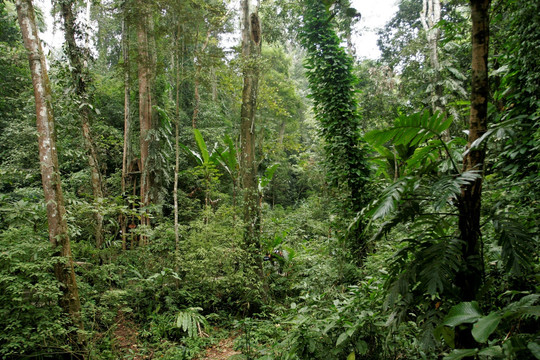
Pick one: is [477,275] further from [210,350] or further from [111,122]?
[111,122]

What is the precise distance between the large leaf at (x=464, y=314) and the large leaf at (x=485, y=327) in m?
0.07

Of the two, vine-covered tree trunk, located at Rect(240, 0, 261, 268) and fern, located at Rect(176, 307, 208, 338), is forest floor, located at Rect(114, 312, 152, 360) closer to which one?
fern, located at Rect(176, 307, 208, 338)

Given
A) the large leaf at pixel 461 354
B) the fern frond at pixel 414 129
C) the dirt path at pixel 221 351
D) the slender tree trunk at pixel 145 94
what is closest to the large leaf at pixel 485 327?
the large leaf at pixel 461 354

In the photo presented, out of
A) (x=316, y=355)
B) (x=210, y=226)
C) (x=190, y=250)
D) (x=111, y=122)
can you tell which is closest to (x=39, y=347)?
(x=190, y=250)

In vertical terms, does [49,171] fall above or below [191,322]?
above

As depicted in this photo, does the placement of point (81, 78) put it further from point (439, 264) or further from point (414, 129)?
point (439, 264)

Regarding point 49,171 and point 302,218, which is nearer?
point 49,171

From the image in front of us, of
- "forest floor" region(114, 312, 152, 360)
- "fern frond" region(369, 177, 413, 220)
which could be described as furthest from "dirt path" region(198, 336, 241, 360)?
"fern frond" region(369, 177, 413, 220)

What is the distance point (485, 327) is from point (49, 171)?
475 cm

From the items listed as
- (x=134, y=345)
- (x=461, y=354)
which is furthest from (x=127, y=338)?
(x=461, y=354)

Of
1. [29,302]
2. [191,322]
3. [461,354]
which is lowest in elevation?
[191,322]

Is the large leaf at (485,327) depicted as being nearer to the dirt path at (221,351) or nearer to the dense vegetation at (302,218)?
the dense vegetation at (302,218)

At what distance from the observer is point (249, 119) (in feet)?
20.5

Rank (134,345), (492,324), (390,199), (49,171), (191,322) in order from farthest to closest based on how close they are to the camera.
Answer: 1. (191,322)
2. (134,345)
3. (49,171)
4. (390,199)
5. (492,324)
